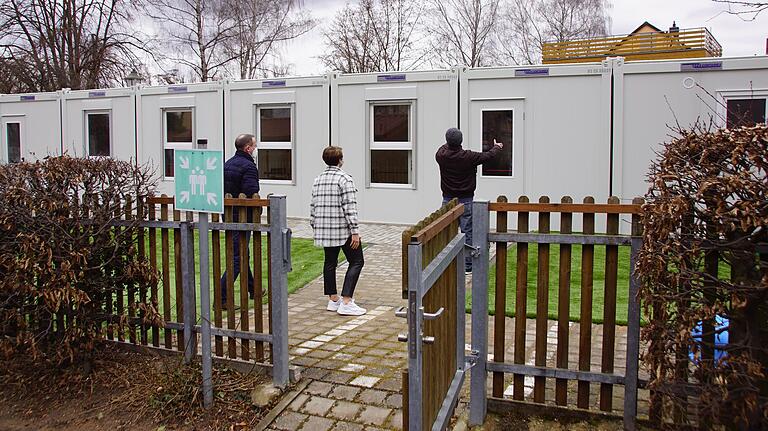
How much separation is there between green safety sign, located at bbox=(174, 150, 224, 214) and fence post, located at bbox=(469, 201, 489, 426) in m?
1.78

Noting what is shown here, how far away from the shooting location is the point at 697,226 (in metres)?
3.32

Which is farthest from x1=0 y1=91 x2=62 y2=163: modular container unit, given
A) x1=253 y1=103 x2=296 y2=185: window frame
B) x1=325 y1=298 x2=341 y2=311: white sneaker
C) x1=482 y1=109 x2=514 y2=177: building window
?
x1=325 y1=298 x2=341 y2=311: white sneaker

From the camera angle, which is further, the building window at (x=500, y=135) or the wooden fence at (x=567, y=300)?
the building window at (x=500, y=135)

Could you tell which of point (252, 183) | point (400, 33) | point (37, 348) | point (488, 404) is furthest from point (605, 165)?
point (400, 33)

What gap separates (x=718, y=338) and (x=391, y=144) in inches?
431

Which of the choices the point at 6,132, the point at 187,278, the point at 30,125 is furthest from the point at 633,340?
the point at 6,132

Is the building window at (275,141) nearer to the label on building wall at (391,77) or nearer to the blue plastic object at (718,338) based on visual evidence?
the label on building wall at (391,77)

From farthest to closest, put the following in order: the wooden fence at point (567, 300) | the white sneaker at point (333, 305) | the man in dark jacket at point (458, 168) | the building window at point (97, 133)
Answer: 1. the building window at point (97, 133)
2. the man in dark jacket at point (458, 168)
3. the white sneaker at point (333, 305)
4. the wooden fence at point (567, 300)

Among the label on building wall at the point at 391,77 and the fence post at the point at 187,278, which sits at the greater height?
Answer: the label on building wall at the point at 391,77

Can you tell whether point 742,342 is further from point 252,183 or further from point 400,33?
point 400,33

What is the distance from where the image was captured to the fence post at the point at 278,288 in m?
4.86

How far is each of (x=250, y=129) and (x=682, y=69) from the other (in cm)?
875

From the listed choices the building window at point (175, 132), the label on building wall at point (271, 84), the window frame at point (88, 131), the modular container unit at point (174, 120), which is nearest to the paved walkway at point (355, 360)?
the label on building wall at point (271, 84)

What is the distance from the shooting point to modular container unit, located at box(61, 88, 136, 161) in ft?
54.8
